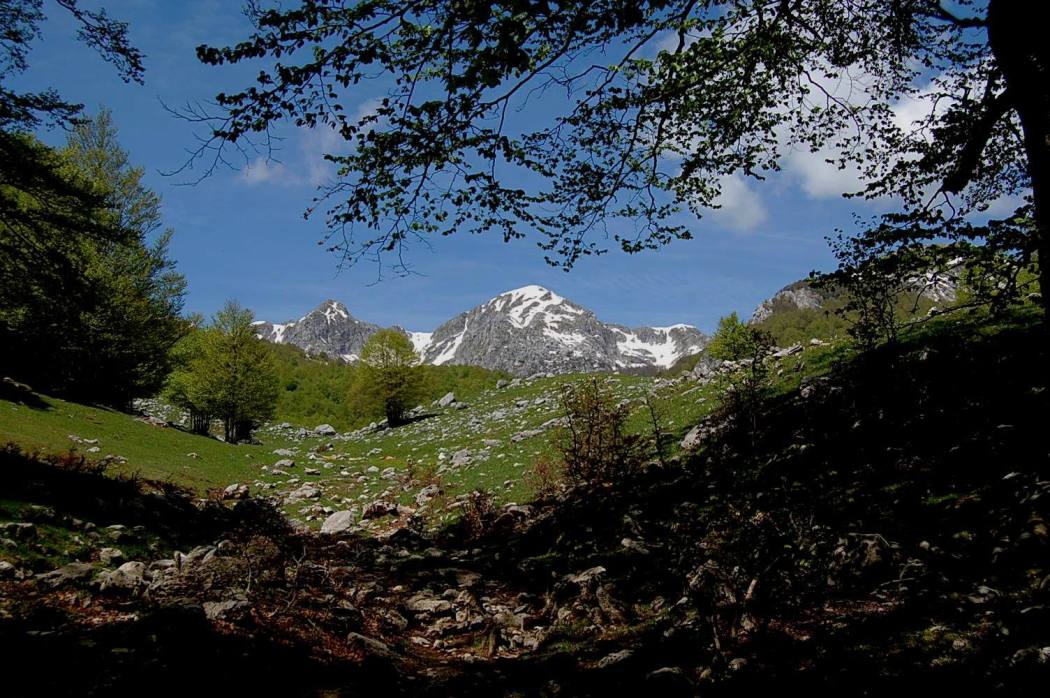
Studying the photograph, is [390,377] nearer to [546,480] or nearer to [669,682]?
[546,480]

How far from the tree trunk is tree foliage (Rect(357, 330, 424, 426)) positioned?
41605 mm

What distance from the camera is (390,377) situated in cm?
4475

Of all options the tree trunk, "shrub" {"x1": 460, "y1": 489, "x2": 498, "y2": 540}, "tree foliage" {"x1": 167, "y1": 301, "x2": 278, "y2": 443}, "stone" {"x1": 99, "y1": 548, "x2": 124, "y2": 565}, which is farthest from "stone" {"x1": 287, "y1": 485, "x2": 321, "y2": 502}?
"tree foliage" {"x1": 167, "y1": 301, "x2": 278, "y2": 443}

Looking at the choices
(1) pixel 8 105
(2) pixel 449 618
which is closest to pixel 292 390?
(1) pixel 8 105

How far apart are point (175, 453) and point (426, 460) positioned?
11838mm

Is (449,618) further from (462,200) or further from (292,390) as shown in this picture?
(292,390)

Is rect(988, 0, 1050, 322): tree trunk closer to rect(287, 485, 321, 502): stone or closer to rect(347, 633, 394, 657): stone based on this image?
rect(347, 633, 394, 657): stone

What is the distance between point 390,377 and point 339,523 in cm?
3019

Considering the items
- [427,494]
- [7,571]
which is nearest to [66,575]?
[7,571]

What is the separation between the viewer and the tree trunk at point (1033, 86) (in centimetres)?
544

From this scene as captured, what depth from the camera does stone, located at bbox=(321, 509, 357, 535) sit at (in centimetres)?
1455

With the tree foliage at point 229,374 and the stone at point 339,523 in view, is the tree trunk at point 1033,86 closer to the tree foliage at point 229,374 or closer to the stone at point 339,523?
the stone at point 339,523

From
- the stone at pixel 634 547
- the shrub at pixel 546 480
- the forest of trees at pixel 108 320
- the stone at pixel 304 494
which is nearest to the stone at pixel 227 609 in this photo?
the stone at pixel 634 547

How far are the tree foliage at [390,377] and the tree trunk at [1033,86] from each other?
41.6 metres
